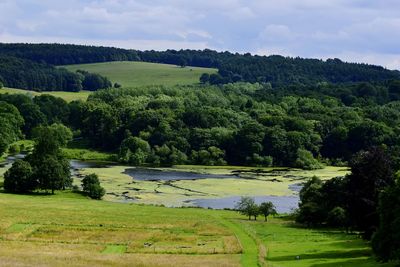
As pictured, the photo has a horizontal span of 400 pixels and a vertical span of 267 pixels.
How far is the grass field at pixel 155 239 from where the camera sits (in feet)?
185

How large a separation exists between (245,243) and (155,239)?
858 cm

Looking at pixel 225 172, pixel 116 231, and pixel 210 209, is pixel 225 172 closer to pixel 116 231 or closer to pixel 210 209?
pixel 210 209

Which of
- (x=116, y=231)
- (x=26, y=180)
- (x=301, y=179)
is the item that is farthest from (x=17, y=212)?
(x=301, y=179)

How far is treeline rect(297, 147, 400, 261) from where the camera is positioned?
5385 cm

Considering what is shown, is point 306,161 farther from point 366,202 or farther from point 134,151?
point 366,202

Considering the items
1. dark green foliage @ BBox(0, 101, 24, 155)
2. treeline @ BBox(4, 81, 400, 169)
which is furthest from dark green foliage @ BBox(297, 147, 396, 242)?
dark green foliage @ BBox(0, 101, 24, 155)

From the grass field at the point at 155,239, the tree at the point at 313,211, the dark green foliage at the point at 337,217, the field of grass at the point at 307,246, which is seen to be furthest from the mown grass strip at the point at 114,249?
the tree at the point at 313,211

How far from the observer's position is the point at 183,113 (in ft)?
616

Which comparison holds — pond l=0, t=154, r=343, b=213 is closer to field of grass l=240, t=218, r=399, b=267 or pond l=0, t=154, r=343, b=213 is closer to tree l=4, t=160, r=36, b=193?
tree l=4, t=160, r=36, b=193

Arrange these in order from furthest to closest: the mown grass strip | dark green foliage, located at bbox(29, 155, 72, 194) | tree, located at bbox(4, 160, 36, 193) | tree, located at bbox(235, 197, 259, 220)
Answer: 1. dark green foliage, located at bbox(29, 155, 72, 194)
2. tree, located at bbox(4, 160, 36, 193)
3. tree, located at bbox(235, 197, 259, 220)
4. the mown grass strip

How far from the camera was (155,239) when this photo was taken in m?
69.9

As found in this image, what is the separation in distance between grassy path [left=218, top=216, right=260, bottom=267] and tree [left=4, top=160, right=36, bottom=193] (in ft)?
109

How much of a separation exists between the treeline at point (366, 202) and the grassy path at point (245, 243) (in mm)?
8897

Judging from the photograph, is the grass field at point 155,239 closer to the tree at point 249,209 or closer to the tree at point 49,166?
the tree at point 249,209
